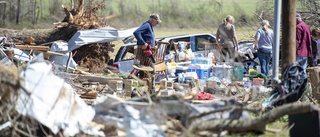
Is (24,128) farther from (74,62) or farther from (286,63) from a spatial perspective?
(74,62)

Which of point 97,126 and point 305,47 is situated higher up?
point 305,47

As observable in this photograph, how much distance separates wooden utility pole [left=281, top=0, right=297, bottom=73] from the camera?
1016cm

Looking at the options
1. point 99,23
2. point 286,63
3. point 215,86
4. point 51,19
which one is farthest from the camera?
point 51,19

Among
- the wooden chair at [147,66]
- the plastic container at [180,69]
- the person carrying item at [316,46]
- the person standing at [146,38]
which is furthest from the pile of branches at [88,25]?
the person carrying item at [316,46]

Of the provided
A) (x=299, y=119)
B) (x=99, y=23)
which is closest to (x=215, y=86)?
(x=299, y=119)

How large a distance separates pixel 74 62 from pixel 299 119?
10.0m

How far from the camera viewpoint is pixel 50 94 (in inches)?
288

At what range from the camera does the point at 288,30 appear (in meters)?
10.3

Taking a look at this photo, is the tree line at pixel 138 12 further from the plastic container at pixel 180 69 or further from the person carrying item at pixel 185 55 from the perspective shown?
the plastic container at pixel 180 69

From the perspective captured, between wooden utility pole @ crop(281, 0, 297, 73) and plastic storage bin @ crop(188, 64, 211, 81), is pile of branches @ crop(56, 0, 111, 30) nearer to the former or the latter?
plastic storage bin @ crop(188, 64, 211, 81)

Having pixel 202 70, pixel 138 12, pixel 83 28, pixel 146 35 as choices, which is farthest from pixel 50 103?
pixel 138 12

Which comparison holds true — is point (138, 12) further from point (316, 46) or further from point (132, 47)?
point (316, 46)

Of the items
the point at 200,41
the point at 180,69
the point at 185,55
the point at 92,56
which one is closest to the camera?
the point at 180,69

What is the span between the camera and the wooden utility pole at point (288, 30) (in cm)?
1016
